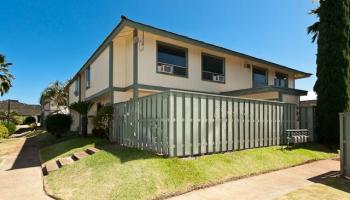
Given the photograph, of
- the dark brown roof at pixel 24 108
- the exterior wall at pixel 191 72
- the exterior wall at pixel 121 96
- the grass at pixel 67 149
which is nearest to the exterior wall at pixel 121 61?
the exterior wall at pixel 121 96

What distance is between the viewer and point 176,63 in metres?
14.3

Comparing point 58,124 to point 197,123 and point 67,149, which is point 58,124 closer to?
point 67,149

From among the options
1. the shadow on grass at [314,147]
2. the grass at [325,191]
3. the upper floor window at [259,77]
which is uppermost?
the upper floor window at [259,77]

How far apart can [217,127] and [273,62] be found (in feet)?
41.9

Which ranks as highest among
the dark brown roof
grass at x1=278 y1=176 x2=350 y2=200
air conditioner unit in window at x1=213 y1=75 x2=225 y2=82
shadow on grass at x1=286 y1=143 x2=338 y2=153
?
air conditioner unit in window at x1=213 y1=75 x2=225 y2=82

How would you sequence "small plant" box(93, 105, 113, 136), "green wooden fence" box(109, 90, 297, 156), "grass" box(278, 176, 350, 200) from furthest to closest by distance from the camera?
1. "small plant" box(93, 105, 113, 136)
2. "green wooden fence" box(109, 90, 297, 156)
3. "grass" box(278, 176, 350, 200)

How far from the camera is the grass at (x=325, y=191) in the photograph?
18.2 ft

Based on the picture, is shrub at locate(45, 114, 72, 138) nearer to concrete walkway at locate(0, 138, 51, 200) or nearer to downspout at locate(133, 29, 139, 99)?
concrete walkway at locate(0, 138, 51, 200)

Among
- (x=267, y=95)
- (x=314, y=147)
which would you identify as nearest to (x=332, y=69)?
(x=267, y=95)

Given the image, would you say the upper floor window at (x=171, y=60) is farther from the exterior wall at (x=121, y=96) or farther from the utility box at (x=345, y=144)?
the utility box at (x=345, y=144)

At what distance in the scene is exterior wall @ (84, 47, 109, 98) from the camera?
15311mm

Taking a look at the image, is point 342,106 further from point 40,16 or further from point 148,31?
point 40,16

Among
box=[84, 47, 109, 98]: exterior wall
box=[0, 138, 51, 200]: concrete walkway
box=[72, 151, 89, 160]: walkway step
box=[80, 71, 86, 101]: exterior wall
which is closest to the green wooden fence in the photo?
box=[72, 151, 89, 160]: walkway step

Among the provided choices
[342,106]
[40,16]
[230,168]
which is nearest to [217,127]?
[230,168]
